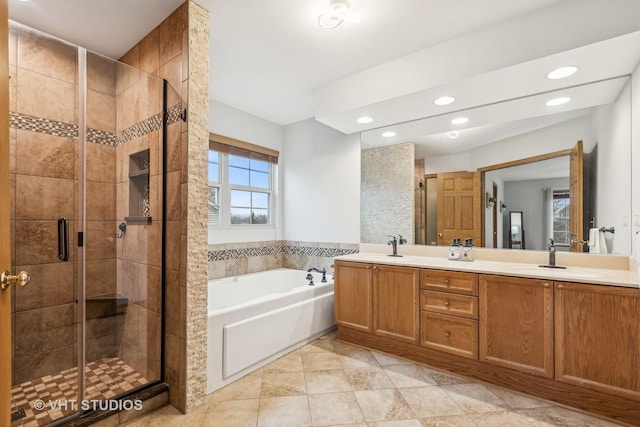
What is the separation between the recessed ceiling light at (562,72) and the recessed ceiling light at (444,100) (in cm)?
65

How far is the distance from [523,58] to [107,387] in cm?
350

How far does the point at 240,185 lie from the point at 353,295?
2.03m

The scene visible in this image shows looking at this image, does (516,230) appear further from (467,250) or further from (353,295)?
(353,295)

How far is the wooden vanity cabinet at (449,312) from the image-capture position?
86.6 inches

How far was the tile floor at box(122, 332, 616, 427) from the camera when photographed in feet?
5.80

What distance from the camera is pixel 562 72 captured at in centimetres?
204

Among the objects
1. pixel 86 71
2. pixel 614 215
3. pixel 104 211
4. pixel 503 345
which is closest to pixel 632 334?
pixel 503 345

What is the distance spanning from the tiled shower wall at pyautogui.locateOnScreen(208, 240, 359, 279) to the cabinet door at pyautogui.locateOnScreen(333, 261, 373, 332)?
690 millimetres

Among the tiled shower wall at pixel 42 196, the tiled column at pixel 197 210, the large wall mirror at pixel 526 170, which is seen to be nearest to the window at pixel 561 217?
the large wall mirror at pixel 526 170

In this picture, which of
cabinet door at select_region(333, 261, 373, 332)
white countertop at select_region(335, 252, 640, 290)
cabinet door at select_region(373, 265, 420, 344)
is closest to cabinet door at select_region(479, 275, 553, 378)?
white countertop at select_region(335, 252, 640, 290)

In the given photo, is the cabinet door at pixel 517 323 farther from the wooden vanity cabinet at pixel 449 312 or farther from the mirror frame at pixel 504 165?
the mirror frame at pixel 504 165

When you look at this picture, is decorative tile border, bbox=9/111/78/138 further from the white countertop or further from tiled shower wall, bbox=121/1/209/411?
the white countertop

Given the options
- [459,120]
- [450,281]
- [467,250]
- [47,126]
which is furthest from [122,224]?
[459,120]

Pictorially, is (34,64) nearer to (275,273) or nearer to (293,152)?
(293,152)
